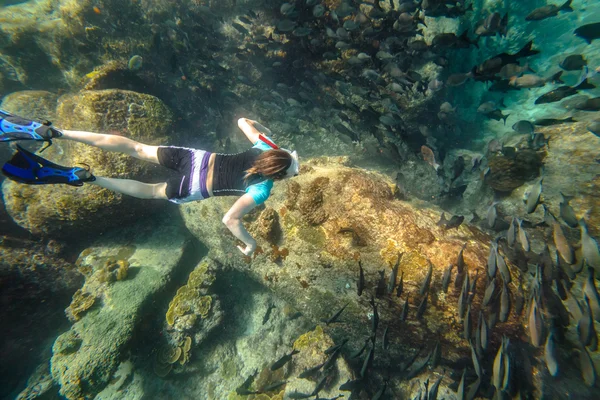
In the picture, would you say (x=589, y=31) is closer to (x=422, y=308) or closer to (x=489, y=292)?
(x=489, y=292)

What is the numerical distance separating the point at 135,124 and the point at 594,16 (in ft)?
86.2

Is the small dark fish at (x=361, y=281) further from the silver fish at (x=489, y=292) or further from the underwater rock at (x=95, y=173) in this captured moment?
the underwater rock at (x=95, y=173)

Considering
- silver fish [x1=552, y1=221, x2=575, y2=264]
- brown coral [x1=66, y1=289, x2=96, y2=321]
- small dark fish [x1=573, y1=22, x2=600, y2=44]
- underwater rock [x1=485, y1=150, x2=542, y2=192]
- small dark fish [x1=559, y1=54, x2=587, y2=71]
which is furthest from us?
underwater rock [x1=485, y1=150, x2=542, y2=192]

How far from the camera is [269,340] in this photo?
6.46 metres

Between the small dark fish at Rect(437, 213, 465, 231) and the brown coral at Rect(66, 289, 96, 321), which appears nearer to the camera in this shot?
the small dark fish at Rect(437, 213, 465, 231)

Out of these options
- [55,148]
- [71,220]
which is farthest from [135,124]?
[55,148]

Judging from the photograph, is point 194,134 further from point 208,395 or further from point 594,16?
point 594,16

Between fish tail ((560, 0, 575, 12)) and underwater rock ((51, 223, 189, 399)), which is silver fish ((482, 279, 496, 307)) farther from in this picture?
fish tail ((560, 0, 575, 12))

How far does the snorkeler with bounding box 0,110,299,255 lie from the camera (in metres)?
3.47

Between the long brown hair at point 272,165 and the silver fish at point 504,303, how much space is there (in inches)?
126

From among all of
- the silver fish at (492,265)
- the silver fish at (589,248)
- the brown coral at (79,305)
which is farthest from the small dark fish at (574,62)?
the brown coral at (79,305)

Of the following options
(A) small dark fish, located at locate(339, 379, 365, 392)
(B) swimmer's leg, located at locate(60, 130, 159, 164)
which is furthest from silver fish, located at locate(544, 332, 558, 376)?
(B) swimmer's leg, located at locate(60, 130, 159, 164)

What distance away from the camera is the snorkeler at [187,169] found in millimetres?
3469

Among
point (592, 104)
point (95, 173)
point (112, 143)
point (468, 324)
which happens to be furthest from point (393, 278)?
point (95, 173)
